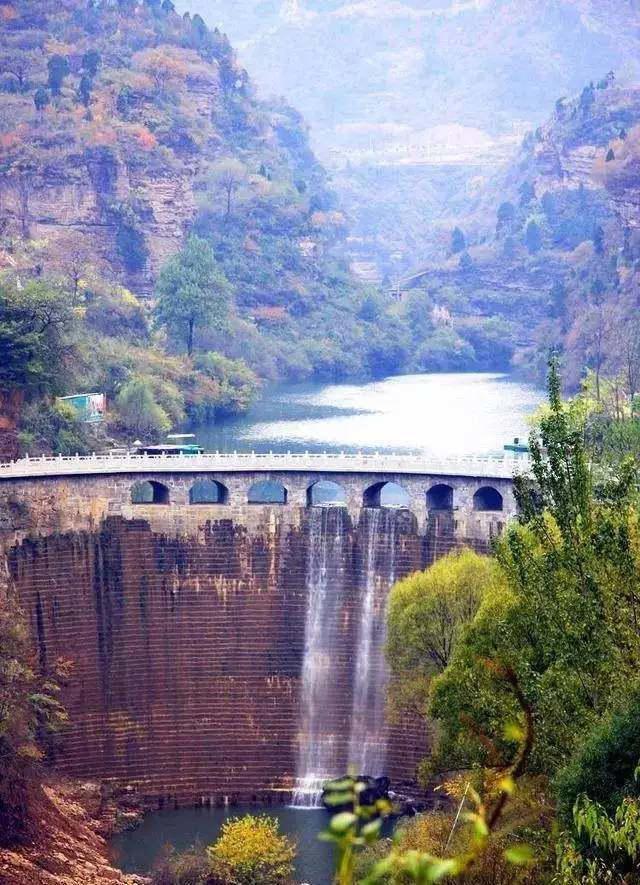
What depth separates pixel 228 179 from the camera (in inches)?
6137

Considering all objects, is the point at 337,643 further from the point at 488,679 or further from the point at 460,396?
the point at 460,396

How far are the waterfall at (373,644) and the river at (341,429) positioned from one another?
304 cm

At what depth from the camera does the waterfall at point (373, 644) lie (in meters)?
57.6

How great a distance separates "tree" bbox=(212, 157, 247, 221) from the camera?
154875 mm

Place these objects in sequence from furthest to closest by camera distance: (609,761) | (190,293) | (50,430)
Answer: (190,293), (50,430), (609,761)

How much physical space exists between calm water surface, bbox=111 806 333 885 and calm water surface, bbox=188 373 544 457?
108 feet

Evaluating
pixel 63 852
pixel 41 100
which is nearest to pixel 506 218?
pixel 41 100

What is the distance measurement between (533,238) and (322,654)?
5015 inches

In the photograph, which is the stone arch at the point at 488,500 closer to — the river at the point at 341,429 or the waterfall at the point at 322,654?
the waterfall at the point at 322,654

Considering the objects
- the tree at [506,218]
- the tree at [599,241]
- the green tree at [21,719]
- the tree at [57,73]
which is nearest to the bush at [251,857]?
the green tree at [21,719]

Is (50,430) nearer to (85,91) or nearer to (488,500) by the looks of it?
(488,500)

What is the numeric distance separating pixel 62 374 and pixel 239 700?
23218 millimetres

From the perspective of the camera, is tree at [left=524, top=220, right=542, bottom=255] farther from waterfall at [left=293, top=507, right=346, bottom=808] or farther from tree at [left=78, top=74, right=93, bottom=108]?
waterfall at [left=293, top=507, right=346, bottom=808]

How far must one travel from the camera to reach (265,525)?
196 ft
